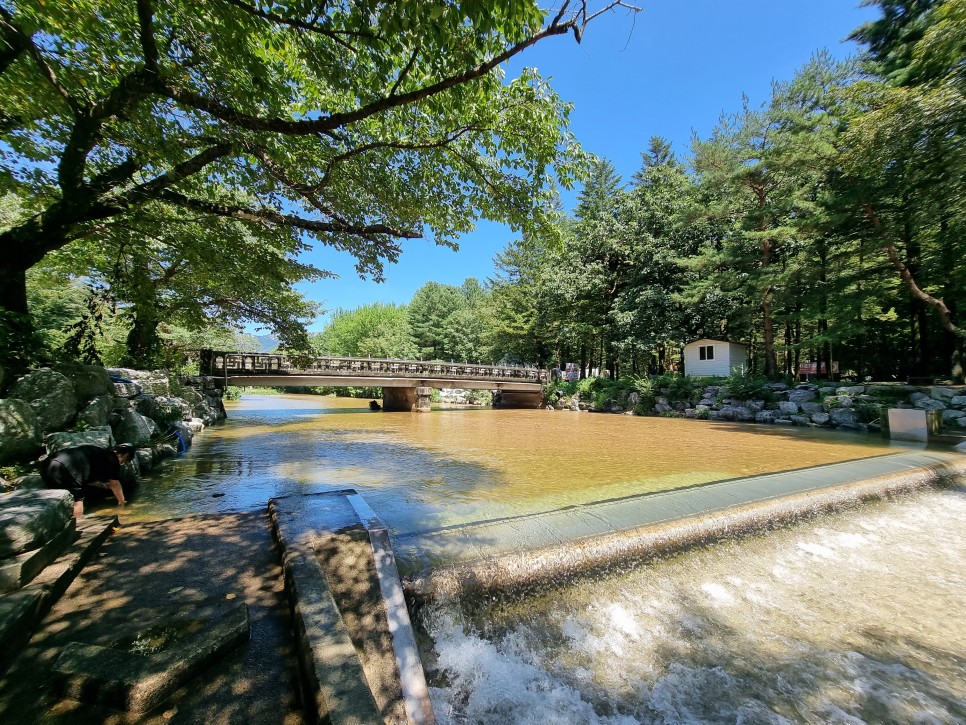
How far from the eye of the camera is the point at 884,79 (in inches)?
543

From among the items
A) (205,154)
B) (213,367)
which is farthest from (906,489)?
(213,367)

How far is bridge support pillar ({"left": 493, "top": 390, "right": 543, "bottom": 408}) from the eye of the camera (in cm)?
2594

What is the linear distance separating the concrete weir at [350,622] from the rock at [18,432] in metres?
3.13

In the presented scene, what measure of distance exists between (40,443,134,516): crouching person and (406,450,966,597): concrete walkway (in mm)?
3281

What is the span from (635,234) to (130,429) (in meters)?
23.7

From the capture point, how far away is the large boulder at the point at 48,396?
459 cm

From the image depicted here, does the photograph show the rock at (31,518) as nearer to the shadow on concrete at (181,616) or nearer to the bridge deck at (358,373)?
the shadow on concrete at (181,616)

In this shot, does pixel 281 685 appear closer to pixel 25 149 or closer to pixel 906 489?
pixel 25 149

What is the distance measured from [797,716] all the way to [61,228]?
8.64 meters

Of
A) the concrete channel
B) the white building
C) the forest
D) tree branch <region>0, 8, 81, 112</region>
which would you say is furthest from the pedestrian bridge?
the white building

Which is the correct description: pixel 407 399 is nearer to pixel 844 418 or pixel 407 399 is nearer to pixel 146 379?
pixel 146 379

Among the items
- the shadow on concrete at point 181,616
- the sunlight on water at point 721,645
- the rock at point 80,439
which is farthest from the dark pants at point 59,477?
the sunlight on water at point 721,645

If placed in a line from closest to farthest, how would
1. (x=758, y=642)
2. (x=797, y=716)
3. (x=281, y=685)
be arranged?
(x=281, y=685)
(x=797, y=716)
(x=758, y=642)

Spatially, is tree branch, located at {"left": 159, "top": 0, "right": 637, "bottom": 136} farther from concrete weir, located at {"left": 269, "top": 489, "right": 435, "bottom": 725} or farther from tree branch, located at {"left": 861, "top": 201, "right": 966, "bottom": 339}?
tree branch, located at {"left": 861, "top": 201, "right": 966, "bottom": 339}
